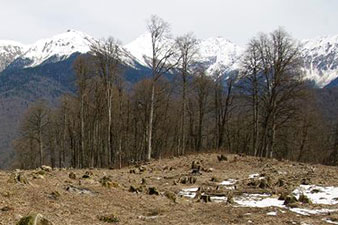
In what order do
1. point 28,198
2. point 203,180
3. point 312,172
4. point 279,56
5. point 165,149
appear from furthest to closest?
point 165,149 → point 279,56 → point 312,172 → point 203,180 → point 28,198

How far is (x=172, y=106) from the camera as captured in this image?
187 feet

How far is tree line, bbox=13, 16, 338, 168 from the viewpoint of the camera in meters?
35.7

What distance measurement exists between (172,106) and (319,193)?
3997 cm

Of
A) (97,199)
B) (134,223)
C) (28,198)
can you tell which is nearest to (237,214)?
(134,223)

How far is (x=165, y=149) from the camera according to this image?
5872 centimetres

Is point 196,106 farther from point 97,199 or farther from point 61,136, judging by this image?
point 97,199

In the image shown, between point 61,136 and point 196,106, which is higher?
point 196,106

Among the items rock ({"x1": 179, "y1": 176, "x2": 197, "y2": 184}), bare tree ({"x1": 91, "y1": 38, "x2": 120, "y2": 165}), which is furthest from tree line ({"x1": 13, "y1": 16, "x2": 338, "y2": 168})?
rock ({"x1": 179, "y1": 176, "x2": 197, "y2": 184})

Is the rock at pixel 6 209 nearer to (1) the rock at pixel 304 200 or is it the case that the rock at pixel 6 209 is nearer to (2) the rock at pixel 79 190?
(2) the rock at pixel 79 190

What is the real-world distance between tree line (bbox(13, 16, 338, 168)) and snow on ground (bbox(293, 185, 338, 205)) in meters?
15.4

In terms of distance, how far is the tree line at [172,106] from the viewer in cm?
3566

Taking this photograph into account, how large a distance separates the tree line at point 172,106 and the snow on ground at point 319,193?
15.4 metres

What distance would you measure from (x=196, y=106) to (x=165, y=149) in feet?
32.9

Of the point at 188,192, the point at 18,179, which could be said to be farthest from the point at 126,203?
the point at 188,192
